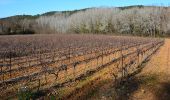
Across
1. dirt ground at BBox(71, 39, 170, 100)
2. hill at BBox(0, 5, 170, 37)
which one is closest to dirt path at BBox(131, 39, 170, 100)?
dirt ground at BBox(71, 39, 170, 100)

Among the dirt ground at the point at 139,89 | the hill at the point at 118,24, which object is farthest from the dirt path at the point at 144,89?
the hill at the point at 118,24

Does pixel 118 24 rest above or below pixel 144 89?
above

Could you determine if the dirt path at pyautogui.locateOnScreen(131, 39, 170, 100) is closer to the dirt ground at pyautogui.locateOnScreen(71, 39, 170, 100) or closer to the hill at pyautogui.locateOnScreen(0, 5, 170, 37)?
the dirt ground at pyautogui.locateOnScreen(71, 39, 170, 100)

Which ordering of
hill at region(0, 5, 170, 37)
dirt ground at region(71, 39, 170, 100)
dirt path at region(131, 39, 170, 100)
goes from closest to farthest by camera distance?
dirt ground at region(71, 39, 170, 100) → dirt path at region(131, 39, 170, 100) → hill at region(0, 5, 170, 37)

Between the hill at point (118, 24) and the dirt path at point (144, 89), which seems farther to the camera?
the hill at point (118, 24)

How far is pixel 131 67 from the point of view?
2069 centimetres

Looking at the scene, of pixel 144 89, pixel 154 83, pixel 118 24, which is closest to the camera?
pixel 144 89

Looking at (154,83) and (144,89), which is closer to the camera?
(144,89)

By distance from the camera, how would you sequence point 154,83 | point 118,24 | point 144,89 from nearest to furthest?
point 144,89 → point 154,83 → point 118,24

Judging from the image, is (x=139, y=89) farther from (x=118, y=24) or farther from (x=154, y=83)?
(x=118, y=24)

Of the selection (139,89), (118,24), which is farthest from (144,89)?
(118,24)

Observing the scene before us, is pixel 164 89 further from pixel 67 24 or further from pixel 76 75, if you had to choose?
pixel 67 24

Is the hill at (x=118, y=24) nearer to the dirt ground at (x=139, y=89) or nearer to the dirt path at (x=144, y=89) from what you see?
the dirt path at (x=144, y=89)

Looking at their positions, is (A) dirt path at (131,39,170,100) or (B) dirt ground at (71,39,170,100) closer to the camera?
(B) dirt ground at (71,39,170,100)
